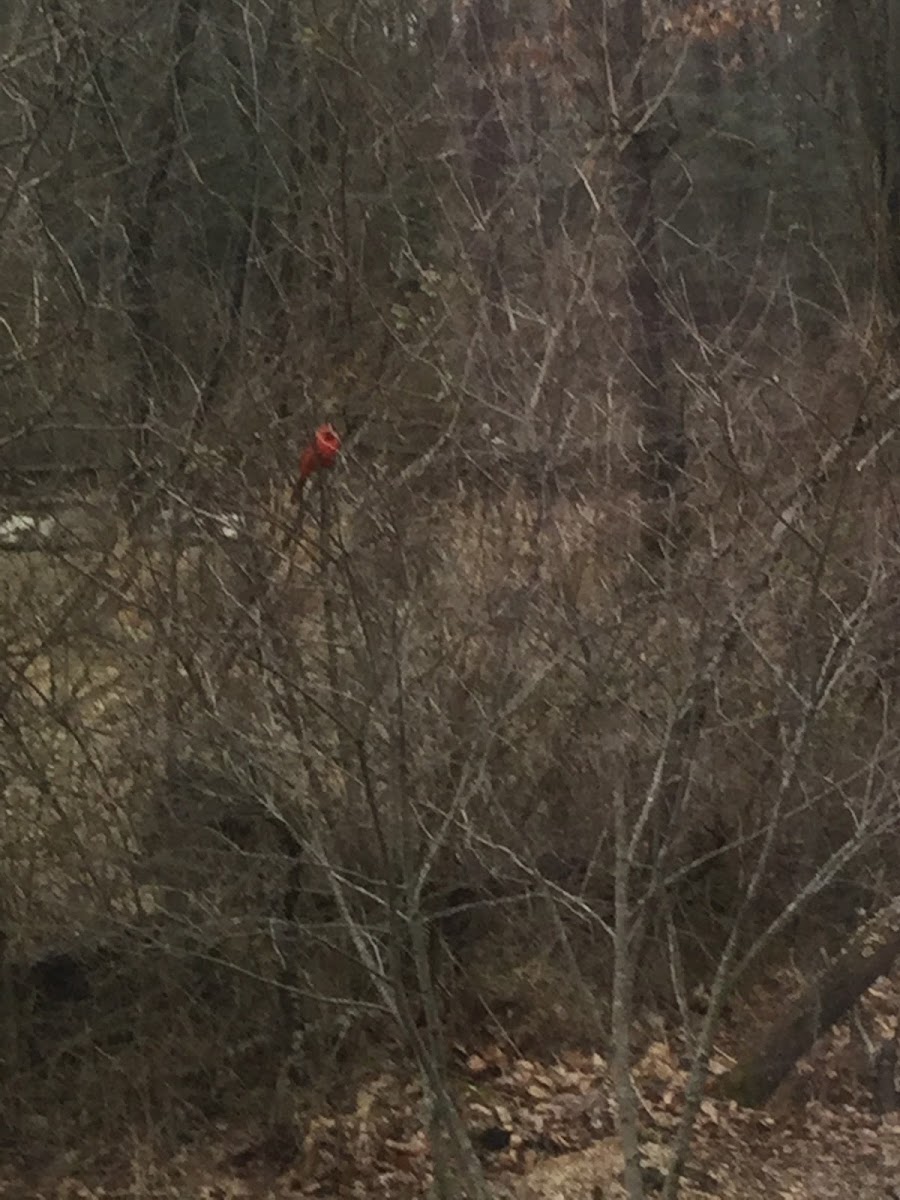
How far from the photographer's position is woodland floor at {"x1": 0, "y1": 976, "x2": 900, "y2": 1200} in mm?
6113

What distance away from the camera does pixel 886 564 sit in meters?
5.66

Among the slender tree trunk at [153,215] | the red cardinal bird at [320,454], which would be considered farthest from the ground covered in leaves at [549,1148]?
the slender tree trunk at [153,215]

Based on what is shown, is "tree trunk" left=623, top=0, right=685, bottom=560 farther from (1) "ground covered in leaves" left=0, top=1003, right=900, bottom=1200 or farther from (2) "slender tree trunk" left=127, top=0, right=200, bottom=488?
(1) "ground covered in leaves" left=0, top=1003, right=900, bottom=1200

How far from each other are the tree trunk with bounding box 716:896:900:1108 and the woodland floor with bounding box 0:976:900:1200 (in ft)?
0.30

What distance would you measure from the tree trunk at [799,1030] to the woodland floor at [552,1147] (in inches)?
3.6

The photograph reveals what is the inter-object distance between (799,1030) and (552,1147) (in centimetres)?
128

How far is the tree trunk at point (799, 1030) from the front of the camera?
666 centimetres

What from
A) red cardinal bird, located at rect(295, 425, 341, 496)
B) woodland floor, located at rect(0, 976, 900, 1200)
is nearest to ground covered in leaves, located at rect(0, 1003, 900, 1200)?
woodland floor, located at rect(0, 976, 900, 1200)

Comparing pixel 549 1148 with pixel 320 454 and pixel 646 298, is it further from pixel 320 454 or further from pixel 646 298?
pixel 646 298

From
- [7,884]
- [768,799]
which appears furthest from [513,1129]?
[7,884]

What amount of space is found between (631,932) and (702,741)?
1413mm

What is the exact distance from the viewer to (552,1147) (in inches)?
257

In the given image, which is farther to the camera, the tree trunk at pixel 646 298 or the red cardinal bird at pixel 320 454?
the tree trunk at pixel 646 298

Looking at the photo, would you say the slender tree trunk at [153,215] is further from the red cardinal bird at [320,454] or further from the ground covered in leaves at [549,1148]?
the ground covered in leaves at [549,1148]
